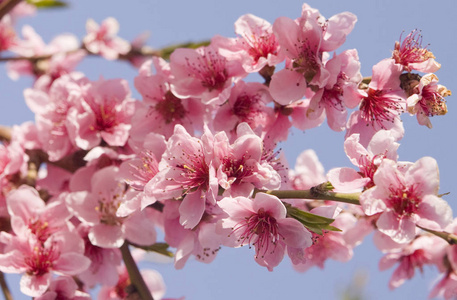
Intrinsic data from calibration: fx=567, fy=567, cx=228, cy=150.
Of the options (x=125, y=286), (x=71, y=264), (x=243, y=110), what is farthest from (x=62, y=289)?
(x=243, y=110)

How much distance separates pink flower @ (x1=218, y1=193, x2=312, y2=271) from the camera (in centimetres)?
163

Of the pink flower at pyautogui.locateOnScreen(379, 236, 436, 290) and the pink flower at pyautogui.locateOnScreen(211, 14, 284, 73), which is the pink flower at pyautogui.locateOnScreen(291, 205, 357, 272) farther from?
the pink flower at pyautogui.locateOnScreen(211, 14, 284, 73)

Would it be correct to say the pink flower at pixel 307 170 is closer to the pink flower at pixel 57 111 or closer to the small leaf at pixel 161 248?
the small leaf at pixel 161 248

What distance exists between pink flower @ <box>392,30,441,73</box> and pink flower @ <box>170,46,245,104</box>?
59 cm

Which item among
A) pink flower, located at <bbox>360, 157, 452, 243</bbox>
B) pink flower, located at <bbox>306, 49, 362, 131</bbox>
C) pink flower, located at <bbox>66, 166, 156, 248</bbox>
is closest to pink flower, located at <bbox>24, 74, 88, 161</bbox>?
pink flower, located at <bbox>66, 166, 156, 248</bbox>

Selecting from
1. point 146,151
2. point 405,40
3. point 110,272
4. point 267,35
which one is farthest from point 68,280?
point 405,40

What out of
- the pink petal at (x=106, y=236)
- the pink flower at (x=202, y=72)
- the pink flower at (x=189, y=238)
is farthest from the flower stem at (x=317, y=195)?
the pink petal at (x=106, y=236)

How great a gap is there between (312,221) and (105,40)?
7.61 feet

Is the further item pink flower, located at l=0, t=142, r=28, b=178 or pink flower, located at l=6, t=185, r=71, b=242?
pink flower, located at l=0, t=142, r=28, b=178

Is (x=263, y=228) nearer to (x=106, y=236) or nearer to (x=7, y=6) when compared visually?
(x=106, y=236)

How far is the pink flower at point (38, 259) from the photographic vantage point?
206 centimetres

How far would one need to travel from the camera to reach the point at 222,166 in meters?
1.70

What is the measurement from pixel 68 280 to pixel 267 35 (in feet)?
3.91

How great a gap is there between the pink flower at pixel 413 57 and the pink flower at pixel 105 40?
188 cm
